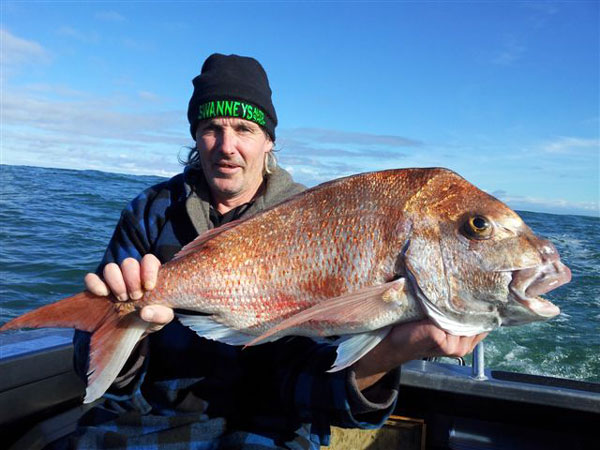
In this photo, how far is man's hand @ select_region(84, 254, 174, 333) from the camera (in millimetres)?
2014

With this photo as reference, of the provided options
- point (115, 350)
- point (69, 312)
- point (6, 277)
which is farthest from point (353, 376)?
point (6, 277)

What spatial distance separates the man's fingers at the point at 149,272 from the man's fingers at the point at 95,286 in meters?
0.17

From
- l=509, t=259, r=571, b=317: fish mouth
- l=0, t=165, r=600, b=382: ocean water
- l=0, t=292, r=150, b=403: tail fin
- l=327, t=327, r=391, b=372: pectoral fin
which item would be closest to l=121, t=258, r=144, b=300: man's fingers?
l=0, t=292, r=150, b=403: tail fin

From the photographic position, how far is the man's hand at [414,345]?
1849mm

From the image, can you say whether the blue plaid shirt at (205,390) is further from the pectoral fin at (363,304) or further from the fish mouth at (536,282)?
the fish mouth at (536,282)

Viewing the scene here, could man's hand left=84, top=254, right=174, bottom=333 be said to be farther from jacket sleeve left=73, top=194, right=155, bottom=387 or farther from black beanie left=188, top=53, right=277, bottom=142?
black beanie left=188, top=53, right=277, bottom=142

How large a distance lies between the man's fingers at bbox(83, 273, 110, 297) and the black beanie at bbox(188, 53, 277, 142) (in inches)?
48.8

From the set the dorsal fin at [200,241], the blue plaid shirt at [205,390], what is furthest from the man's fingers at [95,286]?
the blue plaid shirt at [205,390]

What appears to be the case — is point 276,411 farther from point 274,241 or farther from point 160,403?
point 274,241

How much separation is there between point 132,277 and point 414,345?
47.7 inches

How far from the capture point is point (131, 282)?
6.61 ft

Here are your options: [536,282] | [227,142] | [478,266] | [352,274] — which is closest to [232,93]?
[227,142]

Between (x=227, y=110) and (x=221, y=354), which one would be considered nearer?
(x=221, y=354)

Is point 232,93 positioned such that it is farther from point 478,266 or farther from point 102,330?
point 478,266
